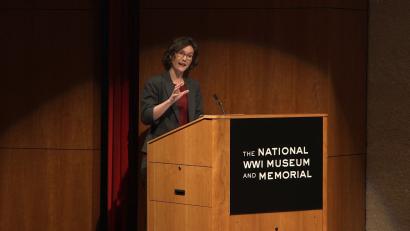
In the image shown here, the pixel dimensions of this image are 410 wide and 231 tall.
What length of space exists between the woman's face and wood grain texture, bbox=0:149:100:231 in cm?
117

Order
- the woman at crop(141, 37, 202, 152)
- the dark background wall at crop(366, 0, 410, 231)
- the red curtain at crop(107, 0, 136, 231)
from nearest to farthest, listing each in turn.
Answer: the woman at crop(141, 37, 202, 152)
the red curtain at crop(107, 0, 136, 231)
the dark background wall at crop(366, 0, 410, 231)

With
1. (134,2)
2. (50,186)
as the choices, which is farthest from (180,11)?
(50,186)

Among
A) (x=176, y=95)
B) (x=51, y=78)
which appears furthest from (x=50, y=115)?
(x=176, y=95)

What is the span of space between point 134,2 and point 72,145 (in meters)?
1.05

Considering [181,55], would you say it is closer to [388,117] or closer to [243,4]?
[243,4]

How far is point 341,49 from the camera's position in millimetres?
6273

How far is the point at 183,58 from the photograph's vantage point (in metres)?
5.48

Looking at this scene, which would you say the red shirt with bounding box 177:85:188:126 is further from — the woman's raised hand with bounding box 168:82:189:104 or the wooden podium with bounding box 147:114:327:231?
the wooden podium with bounding box 147:114:327:231

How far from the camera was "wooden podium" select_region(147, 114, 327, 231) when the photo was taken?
4809 millimetres

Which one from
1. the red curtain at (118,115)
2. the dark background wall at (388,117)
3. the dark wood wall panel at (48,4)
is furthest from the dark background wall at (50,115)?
the dark background wall at (388,117)

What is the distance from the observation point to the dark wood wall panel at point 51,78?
248 inches

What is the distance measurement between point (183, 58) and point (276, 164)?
93cm

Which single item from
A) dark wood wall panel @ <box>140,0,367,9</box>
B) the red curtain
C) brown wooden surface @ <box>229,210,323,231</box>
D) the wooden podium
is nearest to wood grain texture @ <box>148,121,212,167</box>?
the wooden podium

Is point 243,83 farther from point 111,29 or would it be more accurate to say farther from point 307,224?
point 307,224
